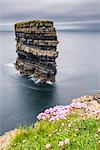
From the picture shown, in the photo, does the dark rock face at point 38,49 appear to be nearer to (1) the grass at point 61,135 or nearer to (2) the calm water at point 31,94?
(2) the calm water at point 31,94

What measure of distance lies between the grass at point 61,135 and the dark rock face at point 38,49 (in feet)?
415

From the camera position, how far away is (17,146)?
37.6ft

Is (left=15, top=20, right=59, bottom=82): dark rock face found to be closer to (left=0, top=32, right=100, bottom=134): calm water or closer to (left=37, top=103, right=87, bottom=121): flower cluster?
(left=0, top=32, right=100, bottom=134): calm water

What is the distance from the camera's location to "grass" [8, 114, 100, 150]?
1004cm

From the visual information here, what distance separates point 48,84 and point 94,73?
3110cm

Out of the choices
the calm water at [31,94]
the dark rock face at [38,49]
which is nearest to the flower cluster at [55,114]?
the calm water at [31,94]

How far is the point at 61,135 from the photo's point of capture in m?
10.8

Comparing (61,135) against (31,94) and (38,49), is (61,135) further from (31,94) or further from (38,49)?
(38,49)

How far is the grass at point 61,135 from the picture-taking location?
1004 centimetres

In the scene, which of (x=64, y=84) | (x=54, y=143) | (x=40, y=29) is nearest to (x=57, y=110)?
(x=54, y=143)

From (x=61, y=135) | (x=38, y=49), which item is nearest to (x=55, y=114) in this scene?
(x=61, y=135)

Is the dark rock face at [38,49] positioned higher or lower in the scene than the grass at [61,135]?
lower

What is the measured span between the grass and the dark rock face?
12635 cm

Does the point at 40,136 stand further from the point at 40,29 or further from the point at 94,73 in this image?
the point at 94,73
